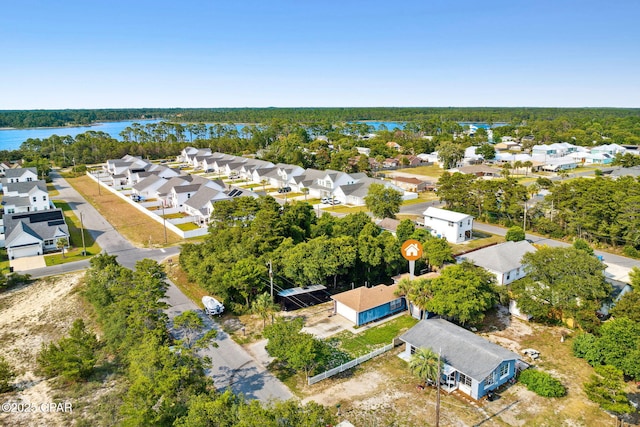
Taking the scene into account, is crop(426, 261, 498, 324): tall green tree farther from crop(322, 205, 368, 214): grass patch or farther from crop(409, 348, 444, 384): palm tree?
crop(322, 205, 368, 214): grass patch

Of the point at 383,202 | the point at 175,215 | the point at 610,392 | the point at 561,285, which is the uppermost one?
the point at 383,202

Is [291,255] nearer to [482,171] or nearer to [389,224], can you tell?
[389,224]

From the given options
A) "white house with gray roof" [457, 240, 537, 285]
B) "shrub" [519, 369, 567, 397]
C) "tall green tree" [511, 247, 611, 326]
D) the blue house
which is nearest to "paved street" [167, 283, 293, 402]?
the blue house

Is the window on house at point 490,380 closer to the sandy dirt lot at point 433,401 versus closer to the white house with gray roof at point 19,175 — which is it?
the sandy dirt lot at point 433,401

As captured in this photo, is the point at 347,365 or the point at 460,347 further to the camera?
the point at 347,365

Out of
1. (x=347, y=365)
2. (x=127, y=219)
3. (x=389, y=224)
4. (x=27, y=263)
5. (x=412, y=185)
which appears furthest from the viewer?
(x=412, y=185)

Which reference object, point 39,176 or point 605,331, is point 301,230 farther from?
point 39,176

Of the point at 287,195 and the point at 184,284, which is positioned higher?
the point at 287,195

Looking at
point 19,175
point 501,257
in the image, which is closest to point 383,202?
point 501,257
